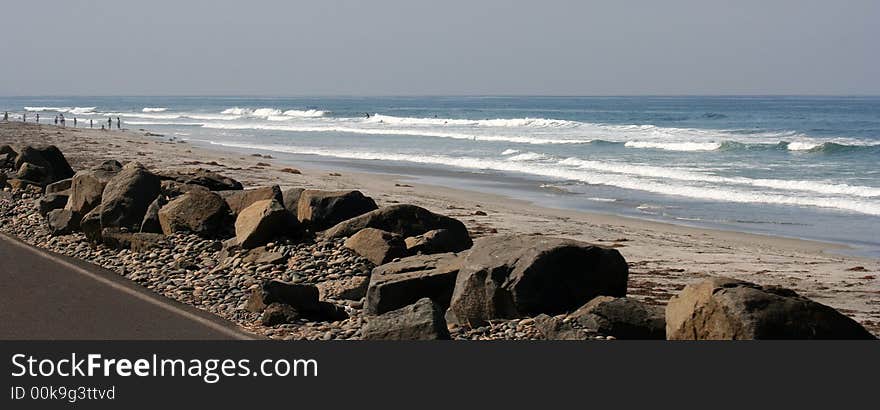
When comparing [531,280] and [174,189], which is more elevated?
[174,189]

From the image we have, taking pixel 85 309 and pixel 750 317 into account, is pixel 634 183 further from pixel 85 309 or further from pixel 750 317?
pixel 750 317

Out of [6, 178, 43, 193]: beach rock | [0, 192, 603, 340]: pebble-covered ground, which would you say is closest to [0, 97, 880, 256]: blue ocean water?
[0, 192, 603, 340]: pebble-covered ground

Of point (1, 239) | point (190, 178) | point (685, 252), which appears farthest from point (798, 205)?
point (1, 239)

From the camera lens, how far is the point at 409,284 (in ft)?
33.2

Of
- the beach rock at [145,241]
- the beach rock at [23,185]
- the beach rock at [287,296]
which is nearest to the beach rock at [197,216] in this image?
the beach rock at [145,241]

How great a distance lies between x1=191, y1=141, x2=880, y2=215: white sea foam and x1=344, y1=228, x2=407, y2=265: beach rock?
14565 mm

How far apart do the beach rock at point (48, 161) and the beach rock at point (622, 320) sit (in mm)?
13480

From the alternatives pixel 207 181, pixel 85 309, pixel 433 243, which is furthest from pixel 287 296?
pixel 207 181

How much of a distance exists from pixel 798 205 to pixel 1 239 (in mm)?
17675

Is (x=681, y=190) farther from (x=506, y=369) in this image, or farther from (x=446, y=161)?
(x=506, y=369)

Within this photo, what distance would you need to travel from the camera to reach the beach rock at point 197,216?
42.5ft

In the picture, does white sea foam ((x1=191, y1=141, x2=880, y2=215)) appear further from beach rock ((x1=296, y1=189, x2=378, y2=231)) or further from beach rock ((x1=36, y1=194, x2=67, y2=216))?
beach rock ((x1=36, y1=194, x2=67, y2=216))

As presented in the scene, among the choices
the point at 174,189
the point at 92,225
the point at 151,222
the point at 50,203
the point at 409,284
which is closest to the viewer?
the point at 409,284

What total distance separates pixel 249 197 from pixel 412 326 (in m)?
6.15
